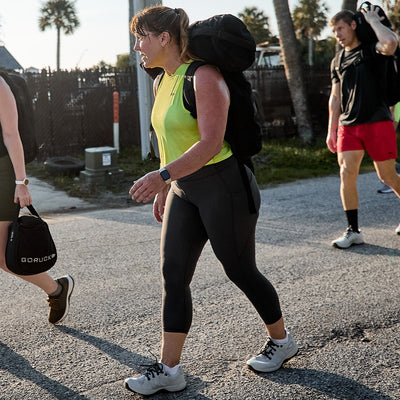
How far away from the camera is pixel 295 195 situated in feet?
27.3

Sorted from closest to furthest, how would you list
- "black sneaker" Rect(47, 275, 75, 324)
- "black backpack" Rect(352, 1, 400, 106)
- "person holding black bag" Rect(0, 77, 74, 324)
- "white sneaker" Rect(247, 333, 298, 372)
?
"white sneaker" Rect(247, 333, 298, 372)
"person holding black bag" Rect(0, 77, 74, 324)
"black sneaker" Rect(47, 275, 75, 324)
"black backpack" Rect(352, 1, 400, 106)

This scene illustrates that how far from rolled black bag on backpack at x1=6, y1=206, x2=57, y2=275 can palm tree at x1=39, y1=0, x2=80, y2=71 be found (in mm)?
70484

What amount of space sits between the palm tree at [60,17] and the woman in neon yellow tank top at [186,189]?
233 ft

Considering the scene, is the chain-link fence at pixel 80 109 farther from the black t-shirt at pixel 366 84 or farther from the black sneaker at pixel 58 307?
the black sneaker at pixel 58 307

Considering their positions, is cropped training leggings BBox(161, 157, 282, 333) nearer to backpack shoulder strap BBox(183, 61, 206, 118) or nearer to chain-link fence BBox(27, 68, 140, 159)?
backpack shoulder strap BBox(183, 61, 206, 118)

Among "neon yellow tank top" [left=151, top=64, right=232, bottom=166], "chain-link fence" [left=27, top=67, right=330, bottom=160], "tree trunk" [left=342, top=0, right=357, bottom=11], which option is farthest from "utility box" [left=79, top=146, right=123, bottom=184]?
"tree trunk" [left=342, top=0, right=357, bottom=11]

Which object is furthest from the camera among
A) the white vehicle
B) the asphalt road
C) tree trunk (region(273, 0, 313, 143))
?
the white vehicle

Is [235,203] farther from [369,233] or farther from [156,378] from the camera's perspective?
[369,233]

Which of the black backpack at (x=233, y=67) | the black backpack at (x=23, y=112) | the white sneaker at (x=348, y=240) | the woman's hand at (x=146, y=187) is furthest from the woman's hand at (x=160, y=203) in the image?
the white sneaker at (x=348, y=240)

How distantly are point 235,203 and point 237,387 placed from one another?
0.93m

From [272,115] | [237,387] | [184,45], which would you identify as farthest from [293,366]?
[272,115]

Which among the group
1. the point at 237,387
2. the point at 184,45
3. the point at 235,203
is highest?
the point at 184,45

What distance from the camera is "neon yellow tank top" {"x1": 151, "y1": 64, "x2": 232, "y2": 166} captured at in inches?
105

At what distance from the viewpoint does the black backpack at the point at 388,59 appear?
5.26 m
